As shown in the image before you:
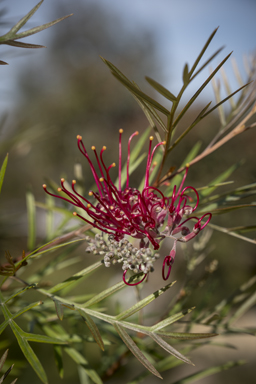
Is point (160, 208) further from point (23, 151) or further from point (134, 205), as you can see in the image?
point (23, 151)

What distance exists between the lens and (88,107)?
3623 millimetres

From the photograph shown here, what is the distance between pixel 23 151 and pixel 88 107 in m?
3.27

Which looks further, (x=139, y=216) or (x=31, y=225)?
(x=31, y=225)

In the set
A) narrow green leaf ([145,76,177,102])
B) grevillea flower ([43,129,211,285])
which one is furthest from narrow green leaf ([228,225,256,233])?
narrow green leaf ([145,76,177,102])

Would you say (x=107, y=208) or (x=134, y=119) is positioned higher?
(x=134, y=119)

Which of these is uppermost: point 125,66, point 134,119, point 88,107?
point 125,66

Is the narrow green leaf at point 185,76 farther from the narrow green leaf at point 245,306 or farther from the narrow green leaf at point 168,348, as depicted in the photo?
the narrow green leaf at point 245,306

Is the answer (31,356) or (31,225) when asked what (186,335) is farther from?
(31,225)

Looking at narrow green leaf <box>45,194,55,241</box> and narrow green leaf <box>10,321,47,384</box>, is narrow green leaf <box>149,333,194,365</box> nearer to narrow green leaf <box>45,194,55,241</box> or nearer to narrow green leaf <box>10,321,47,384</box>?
narrow green leaf <box>10,321,47,384</box>

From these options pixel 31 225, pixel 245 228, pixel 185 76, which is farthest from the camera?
pixel 31 225

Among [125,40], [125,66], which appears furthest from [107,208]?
[125,40]

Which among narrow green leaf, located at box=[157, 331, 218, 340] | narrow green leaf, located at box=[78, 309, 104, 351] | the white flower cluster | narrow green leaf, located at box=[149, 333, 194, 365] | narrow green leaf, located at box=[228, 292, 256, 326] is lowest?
narrow green leaf, located at box=[228, 292, 256, 326]

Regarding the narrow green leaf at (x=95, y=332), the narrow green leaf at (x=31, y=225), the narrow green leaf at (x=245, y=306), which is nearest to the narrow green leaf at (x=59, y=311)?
the narrow green leaf at (x=95, y=332)

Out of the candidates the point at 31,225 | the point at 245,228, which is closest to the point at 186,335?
the point at 245,228
